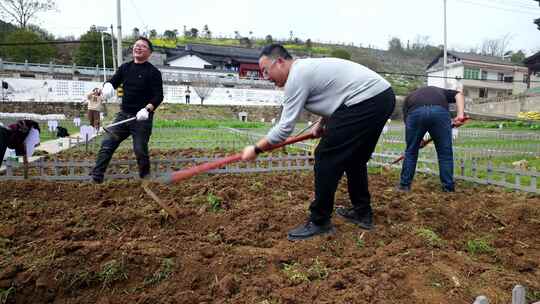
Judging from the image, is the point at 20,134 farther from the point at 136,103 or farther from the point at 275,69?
the point at 275,69

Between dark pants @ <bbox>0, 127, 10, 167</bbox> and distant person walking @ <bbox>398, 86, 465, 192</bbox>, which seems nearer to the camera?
dark pants @ <bbox>0, 127, 10, 167</bbox>

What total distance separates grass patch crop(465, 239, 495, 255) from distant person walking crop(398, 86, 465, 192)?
1694 mm

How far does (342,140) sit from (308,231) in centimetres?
70

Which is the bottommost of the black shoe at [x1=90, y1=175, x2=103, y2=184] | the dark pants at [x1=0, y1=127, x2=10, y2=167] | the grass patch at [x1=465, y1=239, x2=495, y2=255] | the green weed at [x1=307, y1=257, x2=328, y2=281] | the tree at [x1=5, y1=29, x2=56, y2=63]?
the grass patch at [x1=465, y1=239, x2=495, y2=255]

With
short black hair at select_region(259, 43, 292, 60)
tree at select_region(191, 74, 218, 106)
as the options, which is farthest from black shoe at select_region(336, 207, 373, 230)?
tree at select_region(191, 74, 218, 106)

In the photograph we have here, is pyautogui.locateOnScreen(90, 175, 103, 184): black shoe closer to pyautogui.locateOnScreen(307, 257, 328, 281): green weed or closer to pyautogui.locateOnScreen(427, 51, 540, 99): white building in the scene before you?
pyautogui.locateOnScreen(307, 257, 328, 281): green weed

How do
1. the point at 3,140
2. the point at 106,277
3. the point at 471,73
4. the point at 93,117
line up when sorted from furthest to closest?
the point at 471,73 → the point at 93,117 → the point at 3,140 → the point at 106,277

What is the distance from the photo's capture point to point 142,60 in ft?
14.2

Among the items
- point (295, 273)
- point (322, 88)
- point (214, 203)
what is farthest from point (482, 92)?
point (295, 273)

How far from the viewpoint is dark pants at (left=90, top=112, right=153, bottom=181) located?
418 centimetres

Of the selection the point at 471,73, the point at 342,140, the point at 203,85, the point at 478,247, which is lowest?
the point at 478,247

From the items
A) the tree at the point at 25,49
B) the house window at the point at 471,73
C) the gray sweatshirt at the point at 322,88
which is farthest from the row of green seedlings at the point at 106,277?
the house window at the point at 471,73

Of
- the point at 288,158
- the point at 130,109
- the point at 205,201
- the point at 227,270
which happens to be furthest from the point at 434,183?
the point at 130,109

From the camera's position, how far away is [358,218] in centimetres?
302
